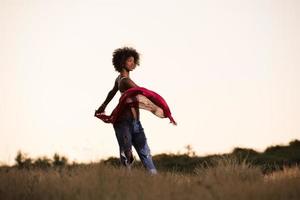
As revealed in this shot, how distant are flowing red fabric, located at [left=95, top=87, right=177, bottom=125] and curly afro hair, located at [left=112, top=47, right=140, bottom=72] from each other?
1.63 ft

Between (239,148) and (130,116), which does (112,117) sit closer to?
(130,116)

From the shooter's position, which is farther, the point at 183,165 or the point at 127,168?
the point at 183,165

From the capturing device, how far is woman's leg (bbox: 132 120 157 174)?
956 cm

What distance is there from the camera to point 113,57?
10219 millimetres

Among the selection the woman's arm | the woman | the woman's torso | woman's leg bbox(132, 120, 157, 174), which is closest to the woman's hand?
the woman's arm

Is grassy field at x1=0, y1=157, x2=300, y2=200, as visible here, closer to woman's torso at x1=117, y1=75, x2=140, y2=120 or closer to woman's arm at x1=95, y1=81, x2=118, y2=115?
woman's torso at x1=117, y1=75, x2=140, y2=120

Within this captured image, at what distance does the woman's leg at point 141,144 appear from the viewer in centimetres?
956

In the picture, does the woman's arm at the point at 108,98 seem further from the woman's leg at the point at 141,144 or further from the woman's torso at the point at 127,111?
the woman's leg at the point at 141,144

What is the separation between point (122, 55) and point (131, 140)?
1.43 meters

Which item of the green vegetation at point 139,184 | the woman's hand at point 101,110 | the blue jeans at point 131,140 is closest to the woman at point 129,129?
the blue jeans at point 131,140

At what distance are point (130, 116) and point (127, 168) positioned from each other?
0.81 meters

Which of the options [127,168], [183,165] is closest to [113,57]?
[127,168]

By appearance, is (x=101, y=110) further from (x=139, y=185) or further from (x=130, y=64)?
(x=139, y=185)

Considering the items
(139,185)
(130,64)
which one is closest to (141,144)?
(130,64)
